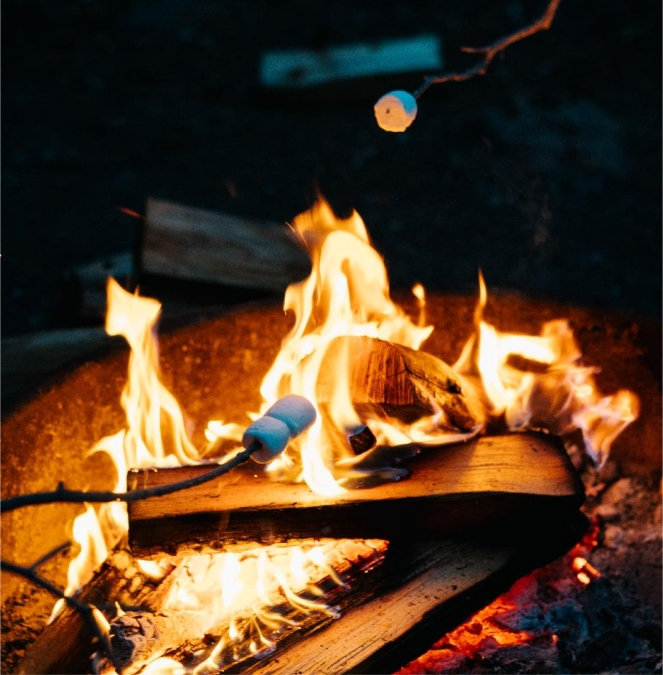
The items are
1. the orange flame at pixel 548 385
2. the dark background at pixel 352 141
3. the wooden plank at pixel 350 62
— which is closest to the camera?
the orange flame at pixel 548 385

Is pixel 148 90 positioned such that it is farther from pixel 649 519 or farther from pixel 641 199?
pixel 649 519

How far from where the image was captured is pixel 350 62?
4742mm

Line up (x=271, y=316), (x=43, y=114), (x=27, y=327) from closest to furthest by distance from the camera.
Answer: (x=271, y=316) → (x=27, y=327) → (x=43, y=114)

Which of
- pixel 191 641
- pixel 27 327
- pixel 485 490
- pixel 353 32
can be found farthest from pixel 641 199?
pixel 191 641

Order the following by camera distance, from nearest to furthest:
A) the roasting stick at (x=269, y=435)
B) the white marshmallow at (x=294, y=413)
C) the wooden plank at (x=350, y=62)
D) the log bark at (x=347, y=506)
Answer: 1. the roasting stick at (x=269, y=435)
2. the white marshmallow at (x=294, y=413)
3. the log bark at (x=347, y=506)
4. the wooden plank at (x=350, y=62)

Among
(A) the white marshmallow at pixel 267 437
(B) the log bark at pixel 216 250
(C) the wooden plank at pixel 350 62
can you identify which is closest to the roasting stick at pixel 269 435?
(A) the white marshmallow at pixel 267 437

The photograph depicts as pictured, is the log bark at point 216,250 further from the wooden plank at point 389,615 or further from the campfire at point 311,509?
the wooden plank at point 389,615

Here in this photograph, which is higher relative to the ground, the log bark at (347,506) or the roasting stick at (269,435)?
the roasting stick at (269,435)

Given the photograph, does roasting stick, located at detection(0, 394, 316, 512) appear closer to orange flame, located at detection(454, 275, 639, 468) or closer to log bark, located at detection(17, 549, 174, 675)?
log bark, located at detection(17, 549, 174, 675)

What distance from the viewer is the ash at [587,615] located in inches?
76.4

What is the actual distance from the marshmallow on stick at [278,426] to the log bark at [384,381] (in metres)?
0.18

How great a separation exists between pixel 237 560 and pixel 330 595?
28cm

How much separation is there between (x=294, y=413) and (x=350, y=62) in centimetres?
339

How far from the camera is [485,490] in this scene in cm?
196
